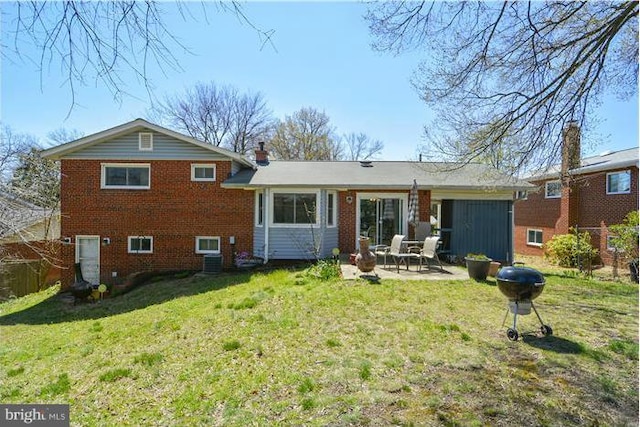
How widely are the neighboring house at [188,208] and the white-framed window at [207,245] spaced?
0.12 feet

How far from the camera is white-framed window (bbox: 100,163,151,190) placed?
1315 cm

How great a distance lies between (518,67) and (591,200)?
39.9ft

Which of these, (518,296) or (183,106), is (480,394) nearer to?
(518,296)

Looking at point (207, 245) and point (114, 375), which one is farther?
point (207, 245)

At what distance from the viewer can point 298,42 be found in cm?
418

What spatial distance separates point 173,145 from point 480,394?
12.5 m

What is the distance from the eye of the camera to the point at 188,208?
43.1 ft

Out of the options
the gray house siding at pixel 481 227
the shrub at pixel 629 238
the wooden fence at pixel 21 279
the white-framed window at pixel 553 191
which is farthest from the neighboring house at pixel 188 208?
the white-framed window at pixel 553 191

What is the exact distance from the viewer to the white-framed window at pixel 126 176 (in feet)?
43.1

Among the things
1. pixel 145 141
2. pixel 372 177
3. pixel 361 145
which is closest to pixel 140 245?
pixel 145 141

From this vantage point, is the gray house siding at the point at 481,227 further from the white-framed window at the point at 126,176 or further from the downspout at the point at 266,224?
the white-framed window at the point at 126,176

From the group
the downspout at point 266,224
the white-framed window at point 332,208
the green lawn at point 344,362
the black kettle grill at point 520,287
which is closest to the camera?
the green lawn at point 344,362

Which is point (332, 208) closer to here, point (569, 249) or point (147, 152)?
point (147, 152)

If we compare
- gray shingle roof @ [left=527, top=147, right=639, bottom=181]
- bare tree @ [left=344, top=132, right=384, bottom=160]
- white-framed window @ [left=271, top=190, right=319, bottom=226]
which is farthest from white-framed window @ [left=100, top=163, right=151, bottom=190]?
bare tree @ [left=344, top=132, right=384, bottom=160]
